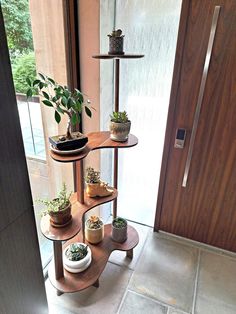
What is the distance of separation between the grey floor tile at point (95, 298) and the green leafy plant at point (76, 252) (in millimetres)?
269

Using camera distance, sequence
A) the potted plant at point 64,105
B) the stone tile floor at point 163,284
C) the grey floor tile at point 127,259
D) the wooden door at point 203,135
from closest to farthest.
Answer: the potted plant at point 64,105 → the wooden door at point 203,135 → the stone tile floor at point 163,284 → the grey floor tile at point 127,259

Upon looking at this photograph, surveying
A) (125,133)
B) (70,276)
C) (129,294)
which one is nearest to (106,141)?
(125,133)

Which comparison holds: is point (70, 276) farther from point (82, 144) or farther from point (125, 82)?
point (125, 82)

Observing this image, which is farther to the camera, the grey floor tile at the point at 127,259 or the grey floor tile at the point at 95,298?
the grey floor tile at the point at 127,259

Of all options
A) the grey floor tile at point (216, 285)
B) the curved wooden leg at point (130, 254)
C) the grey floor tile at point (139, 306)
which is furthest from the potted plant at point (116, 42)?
the grey floor tile at point (216, 285)

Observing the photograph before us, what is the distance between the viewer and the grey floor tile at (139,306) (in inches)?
57.3

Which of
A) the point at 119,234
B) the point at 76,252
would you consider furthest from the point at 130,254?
the point at 76,252

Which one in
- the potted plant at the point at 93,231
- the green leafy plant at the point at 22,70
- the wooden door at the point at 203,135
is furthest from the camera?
the potted plant at the point at 93,231

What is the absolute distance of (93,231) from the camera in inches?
65.0

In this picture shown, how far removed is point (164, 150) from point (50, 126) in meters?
0.89

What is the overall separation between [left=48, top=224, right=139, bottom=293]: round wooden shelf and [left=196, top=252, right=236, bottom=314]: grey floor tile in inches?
22.8

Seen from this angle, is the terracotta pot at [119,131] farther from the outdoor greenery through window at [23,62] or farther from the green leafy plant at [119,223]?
the green leafy plant at [119,223]

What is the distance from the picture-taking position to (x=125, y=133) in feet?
4.63

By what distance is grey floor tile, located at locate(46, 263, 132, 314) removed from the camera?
1460 mm
